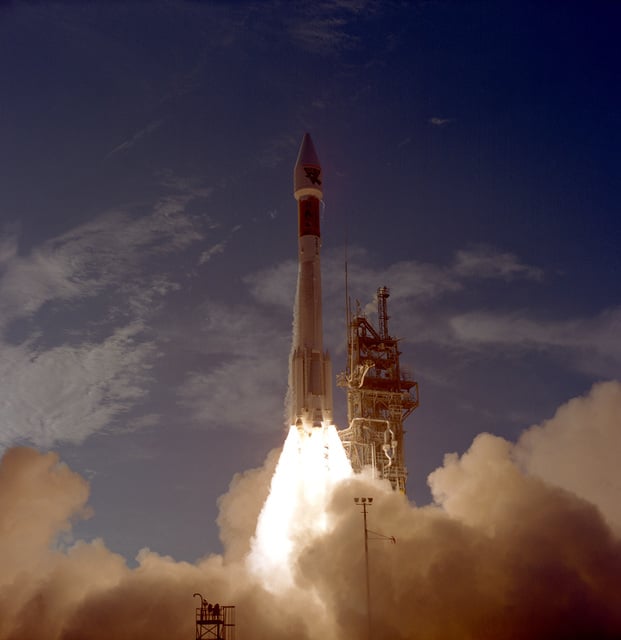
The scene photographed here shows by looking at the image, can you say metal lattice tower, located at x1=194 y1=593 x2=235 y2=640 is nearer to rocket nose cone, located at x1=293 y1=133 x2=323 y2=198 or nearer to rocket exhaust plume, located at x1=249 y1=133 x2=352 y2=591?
rocket exhaust plume, located at x1=249 y1=133 x2=352 y2=591

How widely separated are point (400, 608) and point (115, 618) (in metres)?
18.7

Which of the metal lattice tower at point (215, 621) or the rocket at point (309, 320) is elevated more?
the rocket at point (309, 320)

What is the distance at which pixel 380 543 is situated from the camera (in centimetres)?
6303

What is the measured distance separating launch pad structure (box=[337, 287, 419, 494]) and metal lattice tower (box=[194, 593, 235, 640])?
60.1ft

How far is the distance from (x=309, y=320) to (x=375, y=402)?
1484 centimetres

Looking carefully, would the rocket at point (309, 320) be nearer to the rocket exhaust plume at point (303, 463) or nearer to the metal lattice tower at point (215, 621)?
the rocket exhaust plume at point (303, 463)

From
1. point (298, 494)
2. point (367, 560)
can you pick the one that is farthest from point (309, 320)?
point (367, 560)

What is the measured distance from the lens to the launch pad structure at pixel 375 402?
254 feet

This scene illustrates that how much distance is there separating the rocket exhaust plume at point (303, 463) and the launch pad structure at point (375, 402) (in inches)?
390

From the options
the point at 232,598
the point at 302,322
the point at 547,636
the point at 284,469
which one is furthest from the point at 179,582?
the point at 547,636

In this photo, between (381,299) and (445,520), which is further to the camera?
(381,299)

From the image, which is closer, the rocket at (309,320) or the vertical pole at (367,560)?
the vertical pole at (367,560)

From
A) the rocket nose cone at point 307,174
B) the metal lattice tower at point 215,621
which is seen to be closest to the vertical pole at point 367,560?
the metal lattice tower at point 215,621

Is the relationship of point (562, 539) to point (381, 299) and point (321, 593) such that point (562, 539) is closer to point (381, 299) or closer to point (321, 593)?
point (321, 593)
